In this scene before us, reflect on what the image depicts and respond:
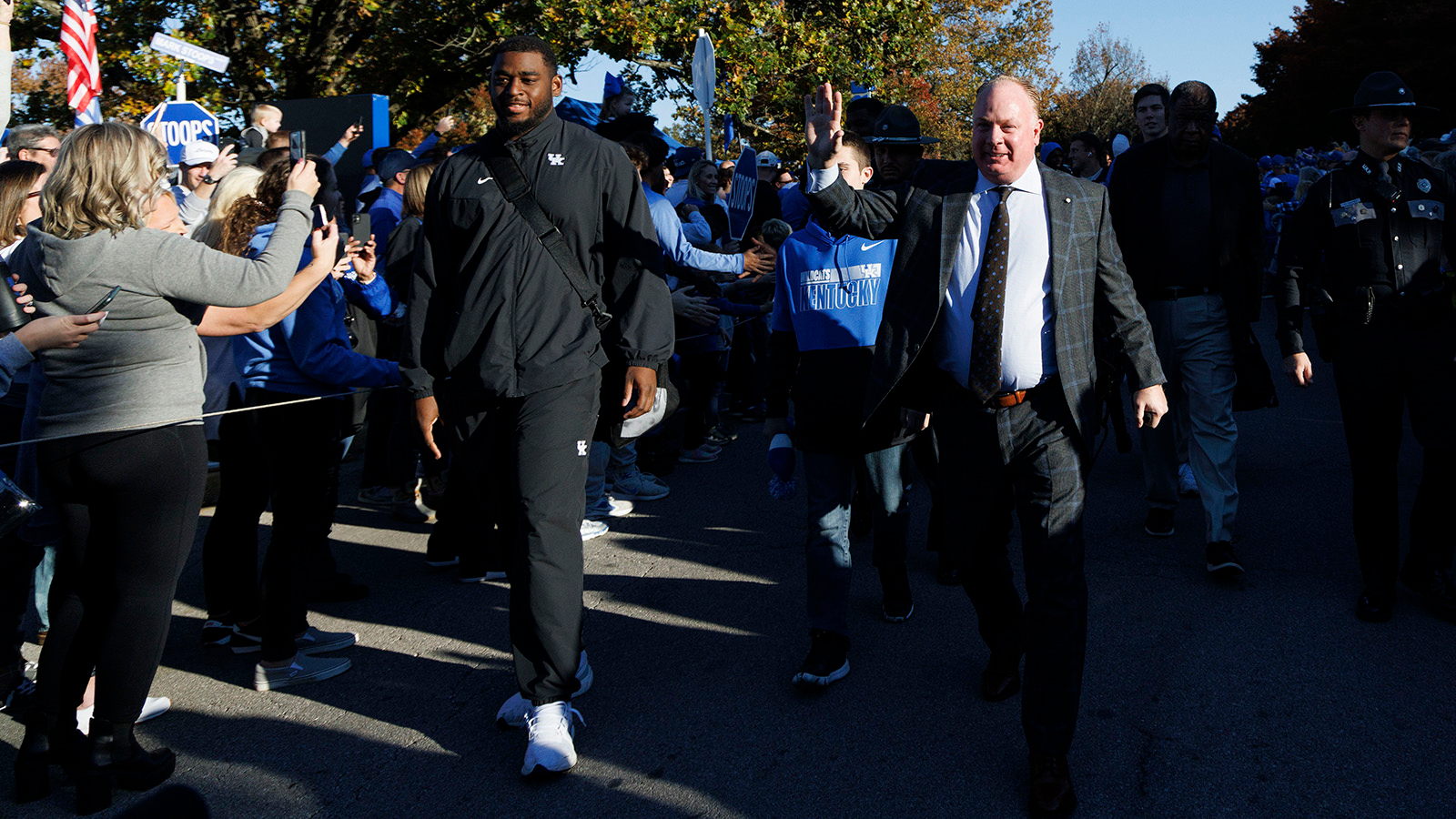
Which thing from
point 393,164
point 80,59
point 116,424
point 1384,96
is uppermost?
point 80,59

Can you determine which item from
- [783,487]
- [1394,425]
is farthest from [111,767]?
[1394,425]

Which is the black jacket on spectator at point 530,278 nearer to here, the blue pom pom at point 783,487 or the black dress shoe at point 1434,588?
the blue pom pom at point 783,487

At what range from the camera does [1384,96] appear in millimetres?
4641

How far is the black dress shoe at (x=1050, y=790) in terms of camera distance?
3131 mm

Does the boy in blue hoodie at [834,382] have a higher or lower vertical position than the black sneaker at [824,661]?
higher

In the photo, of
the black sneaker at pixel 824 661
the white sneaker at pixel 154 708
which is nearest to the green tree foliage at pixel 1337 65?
the black sneaker at pixel 824 661

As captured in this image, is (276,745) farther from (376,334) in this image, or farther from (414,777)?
(376,334)

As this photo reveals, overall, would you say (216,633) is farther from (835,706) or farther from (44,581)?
(835,706)

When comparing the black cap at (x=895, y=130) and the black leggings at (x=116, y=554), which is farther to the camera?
the black cap at (x=895, y=130)

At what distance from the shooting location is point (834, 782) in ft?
11.1

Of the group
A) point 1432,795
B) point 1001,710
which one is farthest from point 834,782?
point 1432,795

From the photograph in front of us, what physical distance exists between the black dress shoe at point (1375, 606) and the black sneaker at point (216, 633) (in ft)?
15.1

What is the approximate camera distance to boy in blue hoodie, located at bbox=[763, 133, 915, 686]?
13.7 ft

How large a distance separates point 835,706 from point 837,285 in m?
1.53
